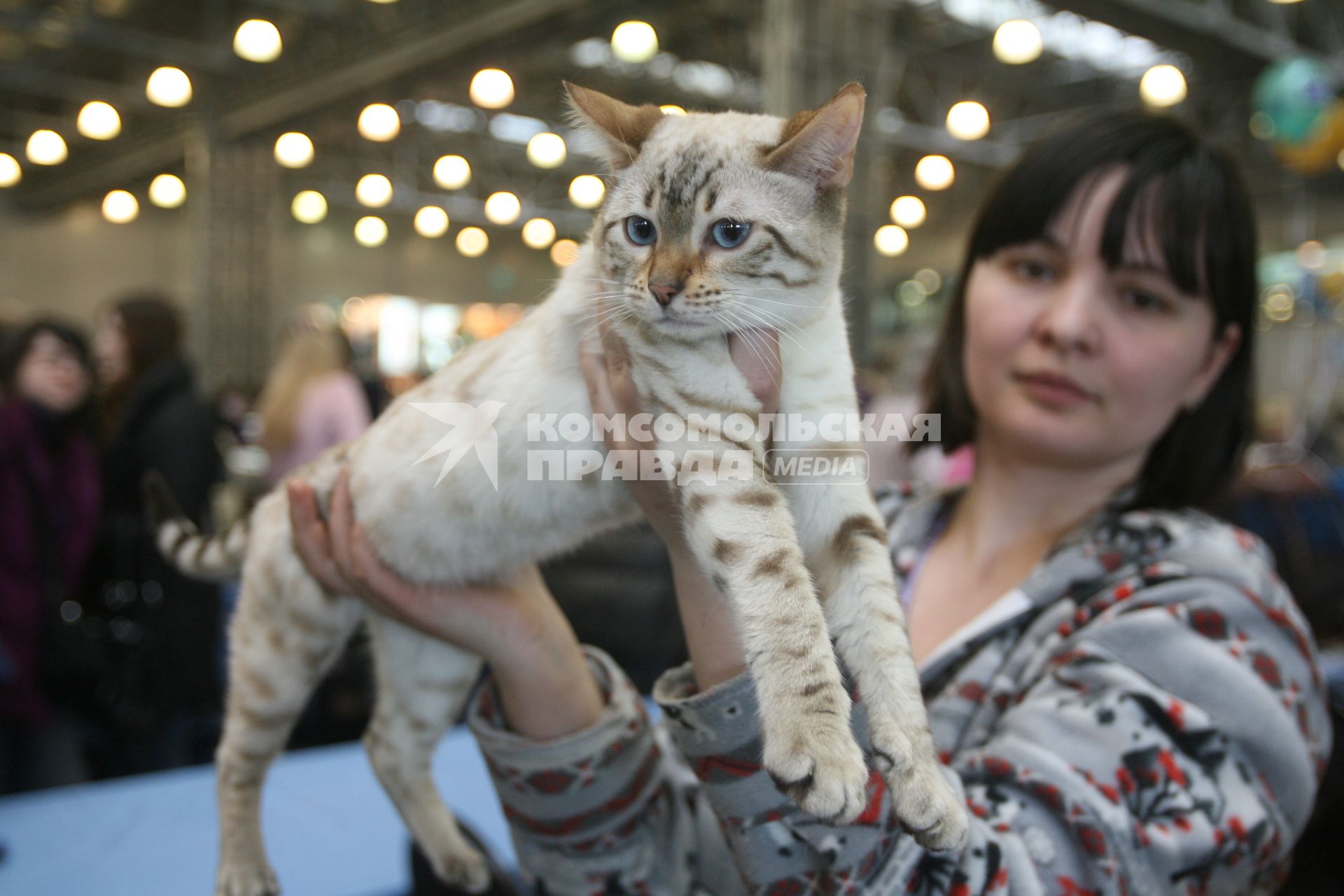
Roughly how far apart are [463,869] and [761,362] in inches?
34.1

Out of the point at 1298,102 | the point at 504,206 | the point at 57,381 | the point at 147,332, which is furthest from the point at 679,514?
the point at 1298,102

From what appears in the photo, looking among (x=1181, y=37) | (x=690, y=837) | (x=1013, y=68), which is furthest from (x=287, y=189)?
(x=1013, y=68)

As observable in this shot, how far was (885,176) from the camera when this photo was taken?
3.79 meters

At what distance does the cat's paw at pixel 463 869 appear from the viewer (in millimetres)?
1328

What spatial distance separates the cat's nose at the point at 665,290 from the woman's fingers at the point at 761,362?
10cm

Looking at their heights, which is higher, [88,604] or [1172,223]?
[1172,223]

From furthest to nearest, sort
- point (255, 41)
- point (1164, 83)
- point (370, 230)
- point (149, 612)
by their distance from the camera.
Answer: point (1164, 83) → point (370, 230) → point (255, 41) → point (149, 612)

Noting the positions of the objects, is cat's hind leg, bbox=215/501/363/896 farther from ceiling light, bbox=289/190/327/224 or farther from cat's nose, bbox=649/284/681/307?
ceiling light, bbox=289/190/327/224

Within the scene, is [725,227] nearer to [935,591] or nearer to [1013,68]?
[935,591]

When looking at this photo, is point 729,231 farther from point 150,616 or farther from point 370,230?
A: point 150,616

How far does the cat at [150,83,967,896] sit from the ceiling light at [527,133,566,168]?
32 cm

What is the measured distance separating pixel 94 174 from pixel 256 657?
9.40 ft

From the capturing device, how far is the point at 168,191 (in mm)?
2750

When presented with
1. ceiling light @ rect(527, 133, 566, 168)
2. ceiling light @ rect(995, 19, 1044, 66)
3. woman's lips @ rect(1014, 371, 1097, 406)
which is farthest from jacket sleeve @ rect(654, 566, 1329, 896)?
ceiling light @ rect(995, 19, 1044, 66)
